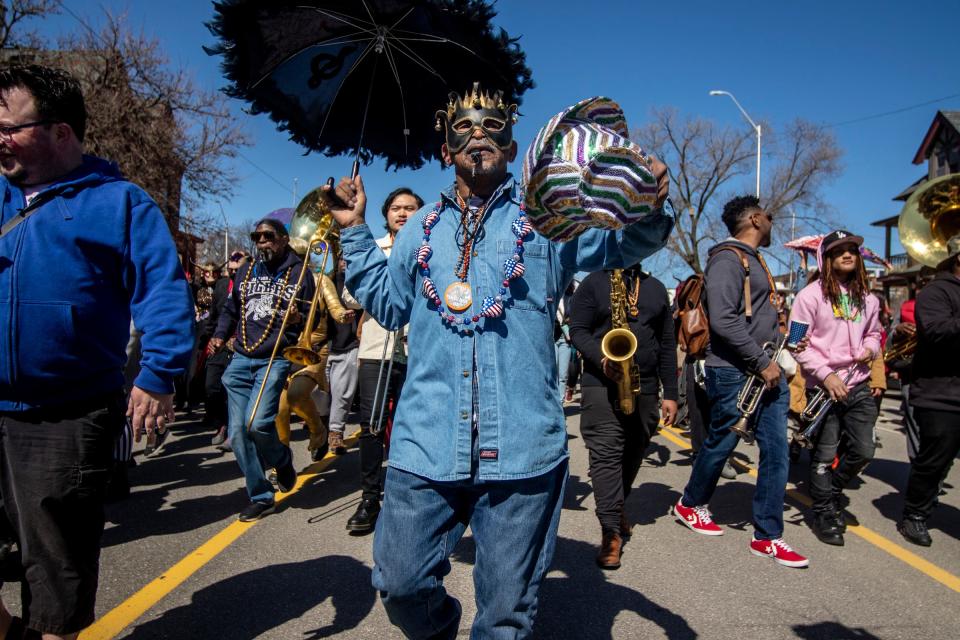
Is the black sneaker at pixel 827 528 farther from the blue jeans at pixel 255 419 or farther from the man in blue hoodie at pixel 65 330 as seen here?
the man in blue hoodie at pixel 65 330

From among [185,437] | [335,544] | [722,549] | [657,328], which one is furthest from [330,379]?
[722,549]

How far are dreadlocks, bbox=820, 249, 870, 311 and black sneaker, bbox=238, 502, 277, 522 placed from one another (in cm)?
448

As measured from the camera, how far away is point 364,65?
2.95 metres

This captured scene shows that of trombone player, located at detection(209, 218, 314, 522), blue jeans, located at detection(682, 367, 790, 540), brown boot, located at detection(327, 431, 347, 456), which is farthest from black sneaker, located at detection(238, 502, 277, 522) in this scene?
blue jeans, located at detection(682, 367, 790, 540)

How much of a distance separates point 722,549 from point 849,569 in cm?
75

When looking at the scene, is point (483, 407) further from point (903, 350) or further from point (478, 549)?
point (903, 350)

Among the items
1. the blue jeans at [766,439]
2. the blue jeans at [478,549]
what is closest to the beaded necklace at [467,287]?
the blue jeans at [478,549]

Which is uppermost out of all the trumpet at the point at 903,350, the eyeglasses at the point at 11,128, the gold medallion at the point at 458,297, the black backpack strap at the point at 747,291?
the eyeglasses at the point at 11,128

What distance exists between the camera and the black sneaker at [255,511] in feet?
15.5

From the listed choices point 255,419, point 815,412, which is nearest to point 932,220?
point 815,412

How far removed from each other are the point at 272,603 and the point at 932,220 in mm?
5669

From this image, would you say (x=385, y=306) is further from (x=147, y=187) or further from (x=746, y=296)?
(x=147, y=187)

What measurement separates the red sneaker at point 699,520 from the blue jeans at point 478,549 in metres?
2.95

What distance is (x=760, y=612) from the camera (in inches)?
131
